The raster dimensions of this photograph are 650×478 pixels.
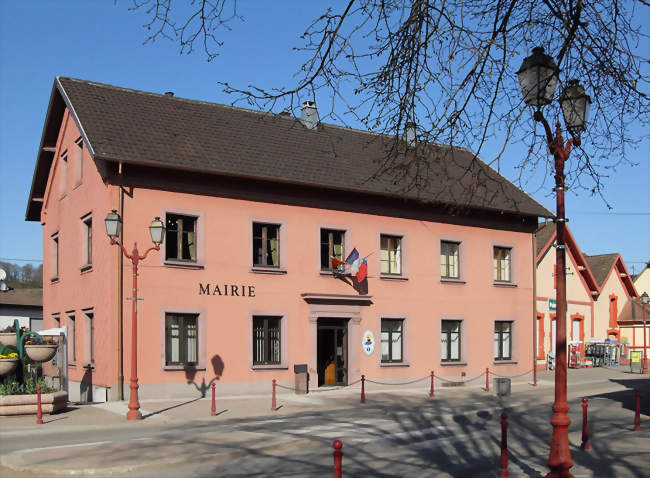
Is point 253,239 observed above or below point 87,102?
below

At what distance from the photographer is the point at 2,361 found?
19.0 m

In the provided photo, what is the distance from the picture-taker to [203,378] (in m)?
24.1

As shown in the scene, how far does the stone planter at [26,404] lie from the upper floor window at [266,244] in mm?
8649

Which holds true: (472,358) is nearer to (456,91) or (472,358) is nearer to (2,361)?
(2,361)

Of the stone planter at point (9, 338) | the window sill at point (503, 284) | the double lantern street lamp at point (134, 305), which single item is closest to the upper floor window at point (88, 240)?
the stone planter at point (9, 338)

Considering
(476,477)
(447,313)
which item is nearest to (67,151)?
(447,313)

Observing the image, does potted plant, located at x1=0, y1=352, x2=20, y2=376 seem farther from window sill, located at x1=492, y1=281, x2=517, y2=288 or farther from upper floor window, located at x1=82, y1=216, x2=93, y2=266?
window sill, located at x1=492, y1=281, x2=517, y2=288

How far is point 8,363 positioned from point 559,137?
15.1 m

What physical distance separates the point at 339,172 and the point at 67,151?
10282 millimetres

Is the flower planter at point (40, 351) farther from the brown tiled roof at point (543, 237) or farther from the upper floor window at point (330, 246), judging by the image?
the brown tiled roof at point (543, 237)

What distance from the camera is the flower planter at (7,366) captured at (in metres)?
19.0

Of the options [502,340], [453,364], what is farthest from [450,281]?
[502,340]

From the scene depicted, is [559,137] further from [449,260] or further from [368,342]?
[449,260]

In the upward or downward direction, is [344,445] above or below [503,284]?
below
